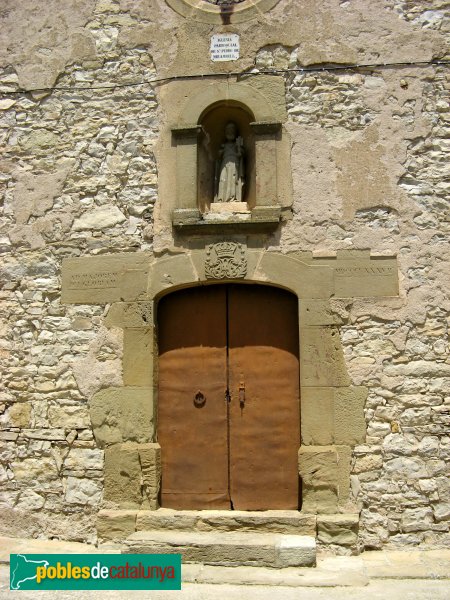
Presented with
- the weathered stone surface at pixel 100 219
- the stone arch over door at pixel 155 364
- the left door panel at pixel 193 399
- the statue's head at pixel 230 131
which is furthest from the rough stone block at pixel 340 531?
the statue's head at pixel 230 131

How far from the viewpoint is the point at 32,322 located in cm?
590

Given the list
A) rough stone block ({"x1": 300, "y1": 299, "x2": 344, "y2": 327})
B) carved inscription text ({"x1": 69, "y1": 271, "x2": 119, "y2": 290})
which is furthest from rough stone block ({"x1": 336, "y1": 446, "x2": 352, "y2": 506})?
carved inscription text ({"x1": 69, "y1": 271, "x2": 119, "y2": 290})

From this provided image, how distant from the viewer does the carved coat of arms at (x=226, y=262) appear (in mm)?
5711

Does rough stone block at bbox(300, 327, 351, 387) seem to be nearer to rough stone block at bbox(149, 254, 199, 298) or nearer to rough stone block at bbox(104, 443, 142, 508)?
rough stone block at bbox(149, 254, 199, 298)

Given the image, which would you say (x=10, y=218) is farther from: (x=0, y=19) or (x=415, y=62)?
(x=415, y=62)

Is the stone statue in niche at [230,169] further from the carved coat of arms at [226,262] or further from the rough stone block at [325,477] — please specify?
the rough stone block at [325,477]

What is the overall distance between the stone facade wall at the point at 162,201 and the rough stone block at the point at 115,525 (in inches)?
7.2

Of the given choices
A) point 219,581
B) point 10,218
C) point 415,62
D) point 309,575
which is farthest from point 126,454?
point 415,62

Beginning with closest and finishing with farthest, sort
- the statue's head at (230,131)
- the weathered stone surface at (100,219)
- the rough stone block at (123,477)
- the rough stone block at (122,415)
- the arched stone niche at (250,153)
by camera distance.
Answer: the rough stone block at (123,477)
the rough stone block at (122,415)
the arched stone niche at (250,153)
the weathered stone surface at (100,219)
the statue's head at (230,131)

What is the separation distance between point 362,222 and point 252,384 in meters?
1.66

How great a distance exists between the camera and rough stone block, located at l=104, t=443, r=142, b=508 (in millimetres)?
5559

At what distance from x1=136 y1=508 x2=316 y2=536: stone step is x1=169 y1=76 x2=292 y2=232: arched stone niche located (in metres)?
2.36

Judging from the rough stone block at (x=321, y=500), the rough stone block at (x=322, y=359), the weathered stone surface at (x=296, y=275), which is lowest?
the rough stone block at (x=321, y=500)

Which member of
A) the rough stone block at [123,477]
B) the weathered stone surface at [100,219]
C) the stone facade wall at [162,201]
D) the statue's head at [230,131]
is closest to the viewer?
the stone facade wall at [162,201]
